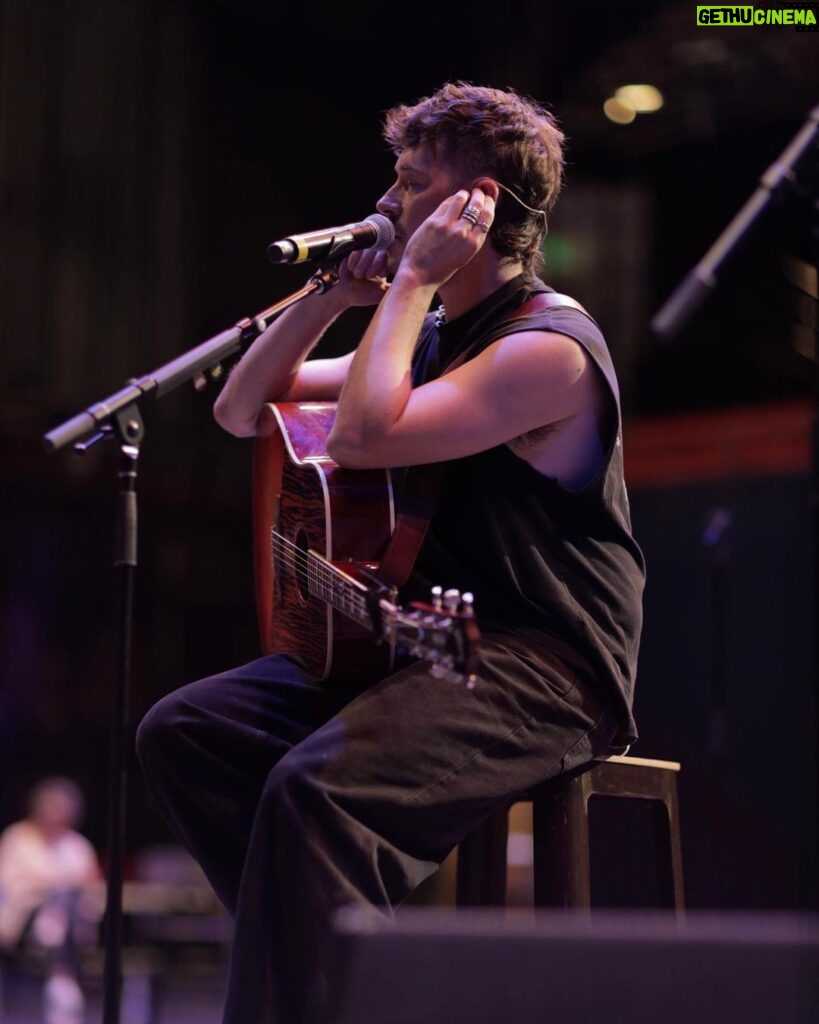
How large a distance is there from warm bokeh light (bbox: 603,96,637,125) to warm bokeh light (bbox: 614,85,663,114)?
31 mm

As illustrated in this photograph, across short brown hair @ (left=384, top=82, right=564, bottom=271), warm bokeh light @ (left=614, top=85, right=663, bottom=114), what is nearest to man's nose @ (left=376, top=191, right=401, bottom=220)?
short brown hair @ (left=384, top=82, right=564, bottom=271)

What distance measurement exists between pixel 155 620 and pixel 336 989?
25.2 ft

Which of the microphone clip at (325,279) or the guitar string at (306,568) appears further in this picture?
the microphone clip at (325,279)

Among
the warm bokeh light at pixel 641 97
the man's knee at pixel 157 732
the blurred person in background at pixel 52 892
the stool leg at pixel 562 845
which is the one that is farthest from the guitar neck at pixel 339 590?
the warm bokeh light at pixel 641 97

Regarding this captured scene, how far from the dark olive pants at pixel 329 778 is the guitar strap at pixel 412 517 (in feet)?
0.54

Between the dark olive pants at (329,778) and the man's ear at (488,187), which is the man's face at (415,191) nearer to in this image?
the man's ear at (488,187)

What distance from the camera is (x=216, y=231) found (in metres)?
9.26

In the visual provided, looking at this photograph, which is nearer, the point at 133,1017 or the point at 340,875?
the point at 340,875

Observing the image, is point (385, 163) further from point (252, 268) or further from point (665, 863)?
point (665, 863)

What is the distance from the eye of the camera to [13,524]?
28.8ft

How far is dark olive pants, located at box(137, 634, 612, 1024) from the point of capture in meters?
2.11

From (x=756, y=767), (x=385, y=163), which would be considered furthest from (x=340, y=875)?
(x=385, y=163)

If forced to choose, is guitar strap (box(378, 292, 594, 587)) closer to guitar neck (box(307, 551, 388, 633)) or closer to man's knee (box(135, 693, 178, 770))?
guitar neck (box(307, 551, 388, 633))

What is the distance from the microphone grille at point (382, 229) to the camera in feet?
8.54
